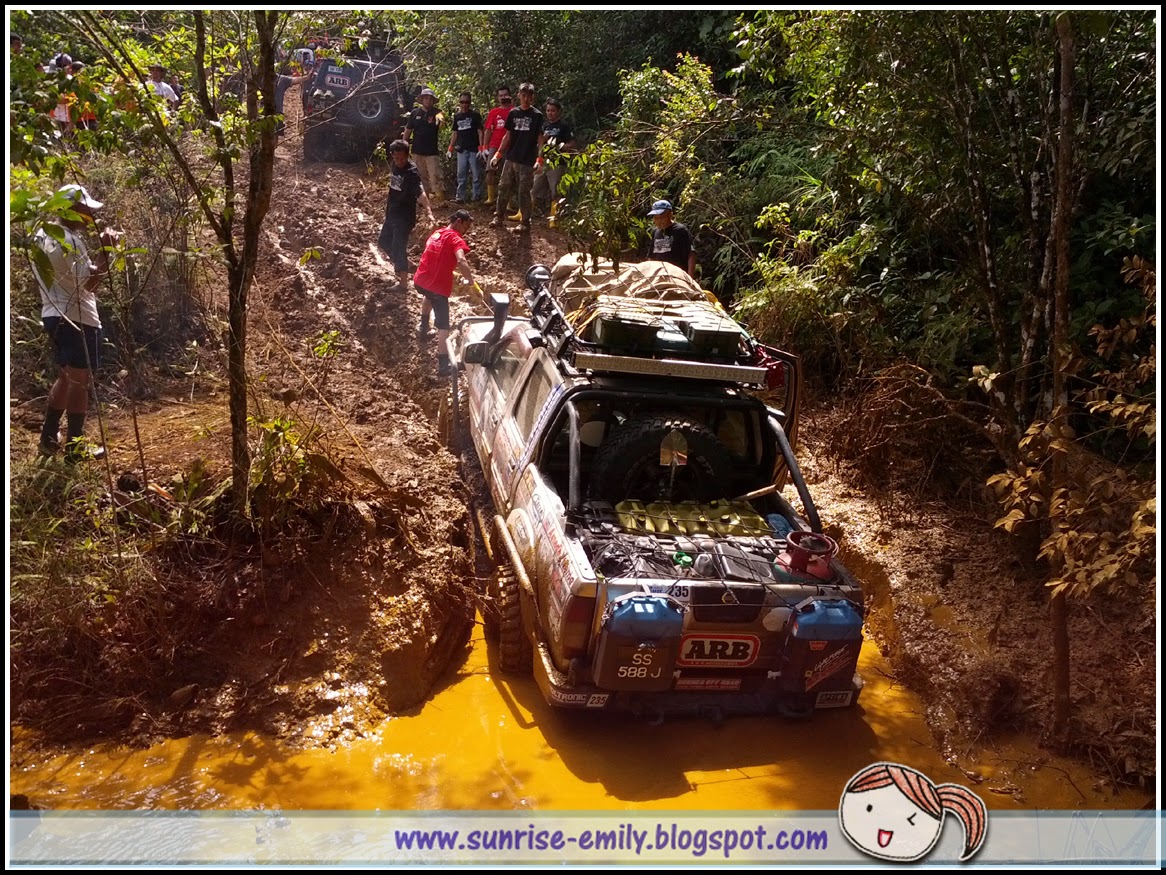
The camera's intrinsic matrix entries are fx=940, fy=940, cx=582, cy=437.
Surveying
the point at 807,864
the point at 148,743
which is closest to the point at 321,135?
the point at 148,743

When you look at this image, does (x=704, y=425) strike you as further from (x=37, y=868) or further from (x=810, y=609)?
(x=37, y=868)

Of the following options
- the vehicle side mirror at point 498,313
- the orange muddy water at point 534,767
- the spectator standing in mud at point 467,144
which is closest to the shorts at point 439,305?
the vehicle side mirror at point 498,313

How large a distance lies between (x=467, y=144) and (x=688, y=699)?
10.5 m

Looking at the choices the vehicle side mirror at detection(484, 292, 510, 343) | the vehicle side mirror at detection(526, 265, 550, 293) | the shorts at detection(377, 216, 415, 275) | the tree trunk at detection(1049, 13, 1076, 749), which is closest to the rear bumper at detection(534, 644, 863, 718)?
the tree trunk at detection(1049, 13, 1076, 749)

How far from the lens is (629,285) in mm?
6883

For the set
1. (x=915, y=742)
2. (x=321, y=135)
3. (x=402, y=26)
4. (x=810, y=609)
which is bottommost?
(x=915, y=742)

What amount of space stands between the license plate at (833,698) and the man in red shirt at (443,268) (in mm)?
5361

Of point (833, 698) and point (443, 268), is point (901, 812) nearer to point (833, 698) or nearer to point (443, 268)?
point (833, 698)

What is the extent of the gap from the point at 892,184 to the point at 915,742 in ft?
14.8

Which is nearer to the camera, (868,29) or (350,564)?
(350,564)

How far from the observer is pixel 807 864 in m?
3.94

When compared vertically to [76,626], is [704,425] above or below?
above

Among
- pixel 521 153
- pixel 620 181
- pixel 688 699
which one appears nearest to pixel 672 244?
pixel 620 181

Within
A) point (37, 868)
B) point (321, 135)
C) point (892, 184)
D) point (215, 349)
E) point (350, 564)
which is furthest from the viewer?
point (321, 135)
